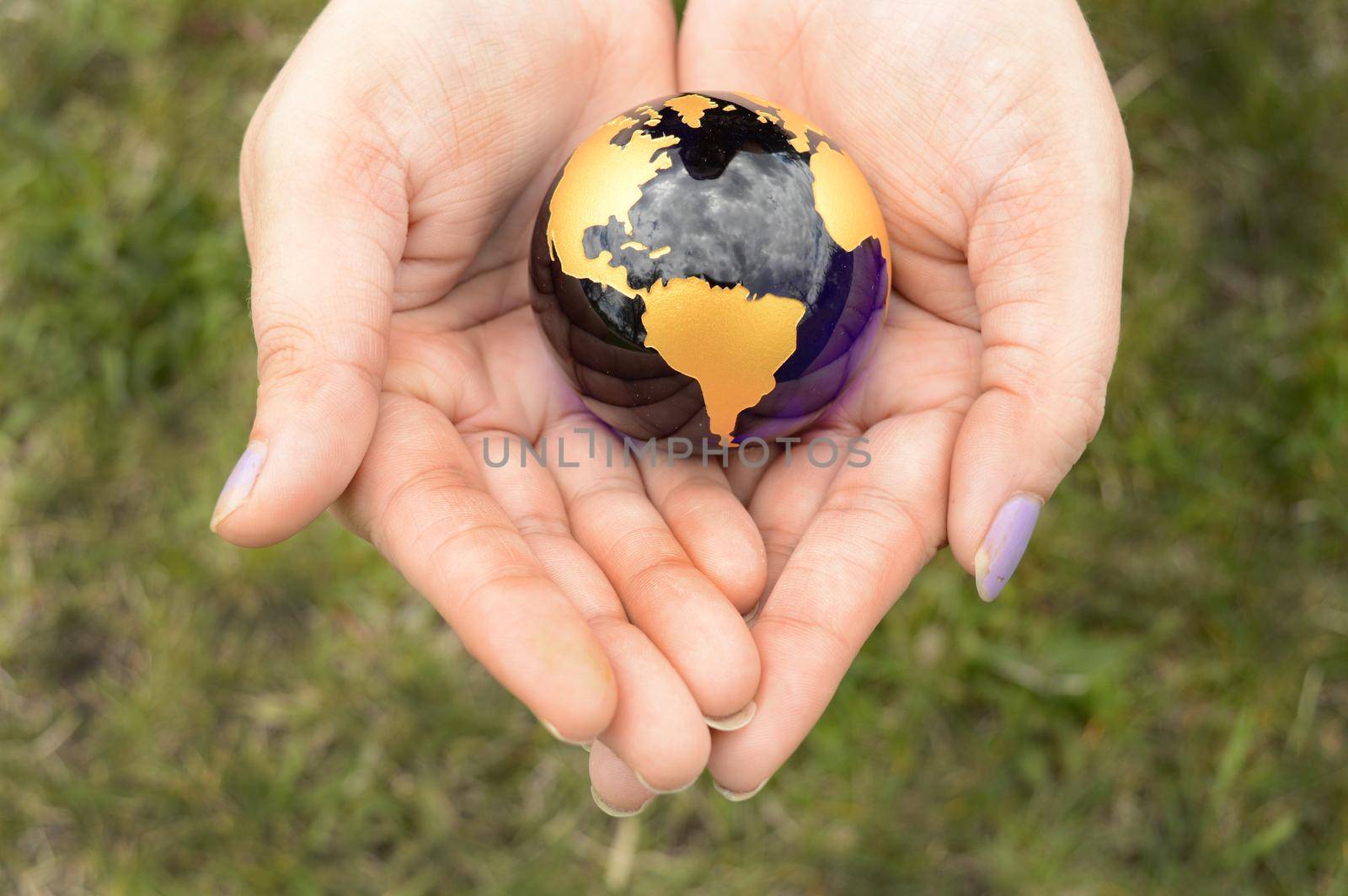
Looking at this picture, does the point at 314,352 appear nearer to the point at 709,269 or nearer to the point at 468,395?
the point at 468,395

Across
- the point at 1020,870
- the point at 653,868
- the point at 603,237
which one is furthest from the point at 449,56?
the point at 1020,870

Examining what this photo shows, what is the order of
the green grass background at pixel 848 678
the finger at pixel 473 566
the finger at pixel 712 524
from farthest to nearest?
the green grass background at pixel 848 678
the finger at pixel 712 524
the finger at pixel 473 566

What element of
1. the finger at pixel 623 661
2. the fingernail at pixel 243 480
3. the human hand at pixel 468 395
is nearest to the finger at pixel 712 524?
the human hand at pixel 468 395

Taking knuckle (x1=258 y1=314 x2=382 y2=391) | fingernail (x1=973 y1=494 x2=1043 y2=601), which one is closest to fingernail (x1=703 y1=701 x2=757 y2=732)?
fingernail (x1=973 y1=494 x2=1043 y2=601)

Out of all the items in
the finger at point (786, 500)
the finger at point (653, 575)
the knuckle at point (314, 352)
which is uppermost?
the knuckle at point (314, 352)

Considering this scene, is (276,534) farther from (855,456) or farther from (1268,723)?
(1268,723)

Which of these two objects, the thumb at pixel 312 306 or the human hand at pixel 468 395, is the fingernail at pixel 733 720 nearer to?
the human hand at pixel 468 395

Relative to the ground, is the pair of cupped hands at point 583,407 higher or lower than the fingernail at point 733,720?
higher

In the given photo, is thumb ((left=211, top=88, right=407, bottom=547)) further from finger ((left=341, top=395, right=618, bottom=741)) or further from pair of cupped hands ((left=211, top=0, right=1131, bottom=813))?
finger ((left=341, top=395, right=618, bottom=741))
